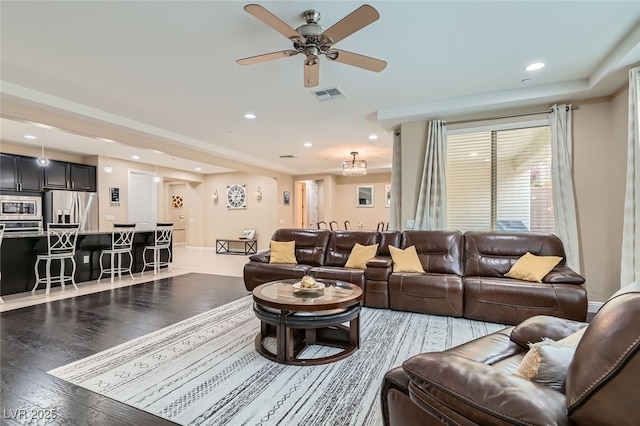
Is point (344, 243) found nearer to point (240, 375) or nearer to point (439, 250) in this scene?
point (439, 250)

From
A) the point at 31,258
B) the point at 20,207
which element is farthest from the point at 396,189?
the point at 20,207

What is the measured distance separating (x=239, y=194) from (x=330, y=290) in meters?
8.20

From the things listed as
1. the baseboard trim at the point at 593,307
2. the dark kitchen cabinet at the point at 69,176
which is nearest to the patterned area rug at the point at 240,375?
the baseboard trim at the point at 593,307

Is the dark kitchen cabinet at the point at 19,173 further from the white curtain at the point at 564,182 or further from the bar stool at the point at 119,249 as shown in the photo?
the white curtain at the point at 564,182

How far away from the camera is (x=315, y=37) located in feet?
7.74

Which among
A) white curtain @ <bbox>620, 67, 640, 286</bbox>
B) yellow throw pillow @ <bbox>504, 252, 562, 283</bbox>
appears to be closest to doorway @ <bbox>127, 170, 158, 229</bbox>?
Result: yellow throw pillow @ <bbox>504, 252, 562, 283</bbox>

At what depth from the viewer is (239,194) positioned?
10.5 m

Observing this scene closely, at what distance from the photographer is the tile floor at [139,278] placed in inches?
171

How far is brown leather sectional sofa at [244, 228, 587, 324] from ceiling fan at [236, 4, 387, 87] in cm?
248

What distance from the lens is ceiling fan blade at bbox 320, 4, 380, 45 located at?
192 cm

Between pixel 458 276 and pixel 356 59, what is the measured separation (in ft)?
9.30

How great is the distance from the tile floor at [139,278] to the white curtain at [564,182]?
534 centimetres

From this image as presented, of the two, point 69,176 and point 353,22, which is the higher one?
point 353,22

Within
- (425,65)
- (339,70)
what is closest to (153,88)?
(339,70)
